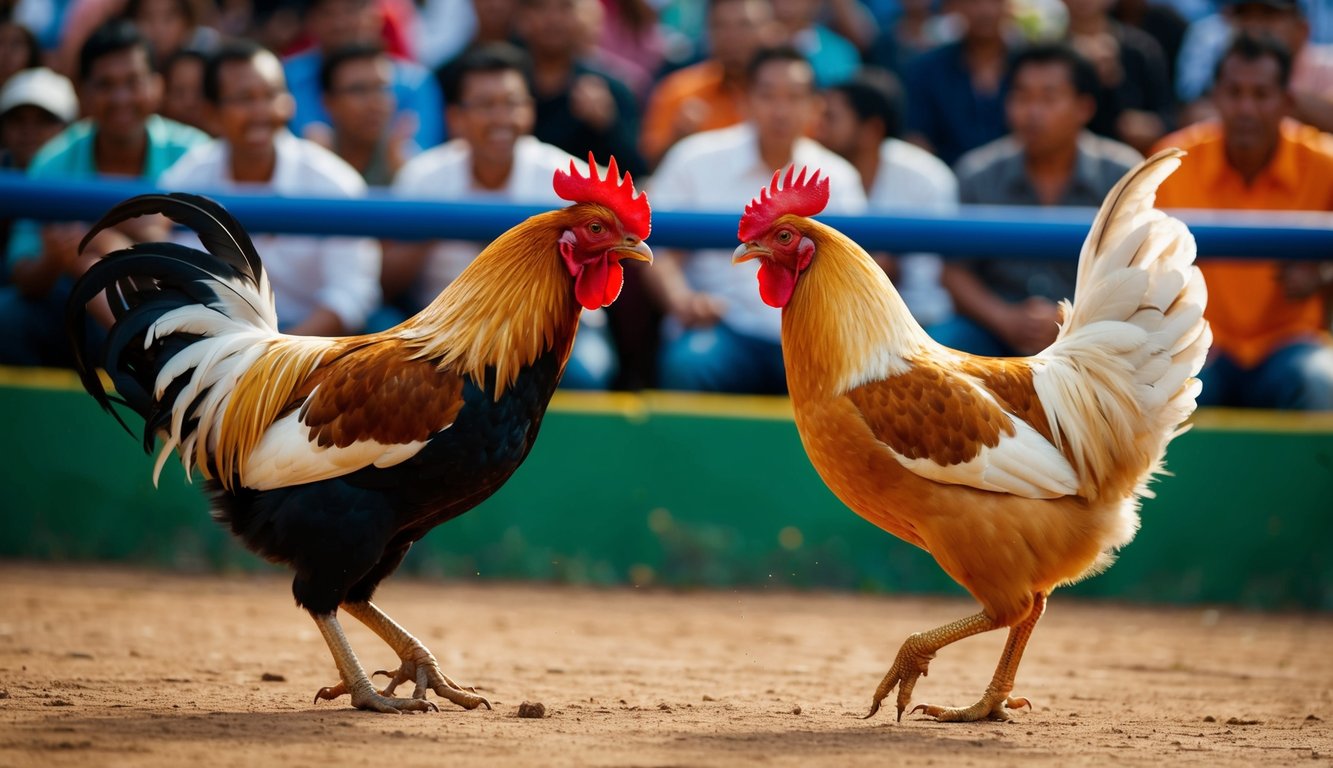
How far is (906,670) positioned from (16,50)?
23.4 feet

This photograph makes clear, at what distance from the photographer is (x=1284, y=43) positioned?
837cm

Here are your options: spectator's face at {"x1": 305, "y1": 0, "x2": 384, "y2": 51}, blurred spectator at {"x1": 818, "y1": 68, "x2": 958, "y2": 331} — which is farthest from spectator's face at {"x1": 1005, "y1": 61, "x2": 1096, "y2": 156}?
spectator's face at {"x1": 305, "y1": 0, "x2": 384, "y2": 51}

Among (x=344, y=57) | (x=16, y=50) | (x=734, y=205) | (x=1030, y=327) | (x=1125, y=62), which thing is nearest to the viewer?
(x=1030, y=327)

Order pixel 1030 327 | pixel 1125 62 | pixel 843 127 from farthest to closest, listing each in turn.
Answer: pixel 1125 62
pixel 843 127
pixel 1030 327

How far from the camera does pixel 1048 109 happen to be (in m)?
7.85

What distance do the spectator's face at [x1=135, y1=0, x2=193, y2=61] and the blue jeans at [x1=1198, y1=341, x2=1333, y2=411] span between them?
6911 mm

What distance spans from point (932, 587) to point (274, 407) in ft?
12.0

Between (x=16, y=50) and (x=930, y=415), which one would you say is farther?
(x=16, y=50)

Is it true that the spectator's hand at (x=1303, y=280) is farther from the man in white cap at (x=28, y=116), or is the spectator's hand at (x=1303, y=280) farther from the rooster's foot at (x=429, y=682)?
the man in white cap at (x=28, y=116)

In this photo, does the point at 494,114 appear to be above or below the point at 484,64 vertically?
below

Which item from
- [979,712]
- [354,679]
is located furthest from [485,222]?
[979,712]

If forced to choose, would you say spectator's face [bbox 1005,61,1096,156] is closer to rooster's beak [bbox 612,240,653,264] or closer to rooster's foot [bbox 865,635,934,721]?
rooster's beak [bbox 612,240,653,264]

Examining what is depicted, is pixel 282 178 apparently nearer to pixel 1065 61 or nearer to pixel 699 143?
pixel 699 143

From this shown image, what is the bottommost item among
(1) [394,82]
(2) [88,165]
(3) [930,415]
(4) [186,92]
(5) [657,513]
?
(5) [657,513]
